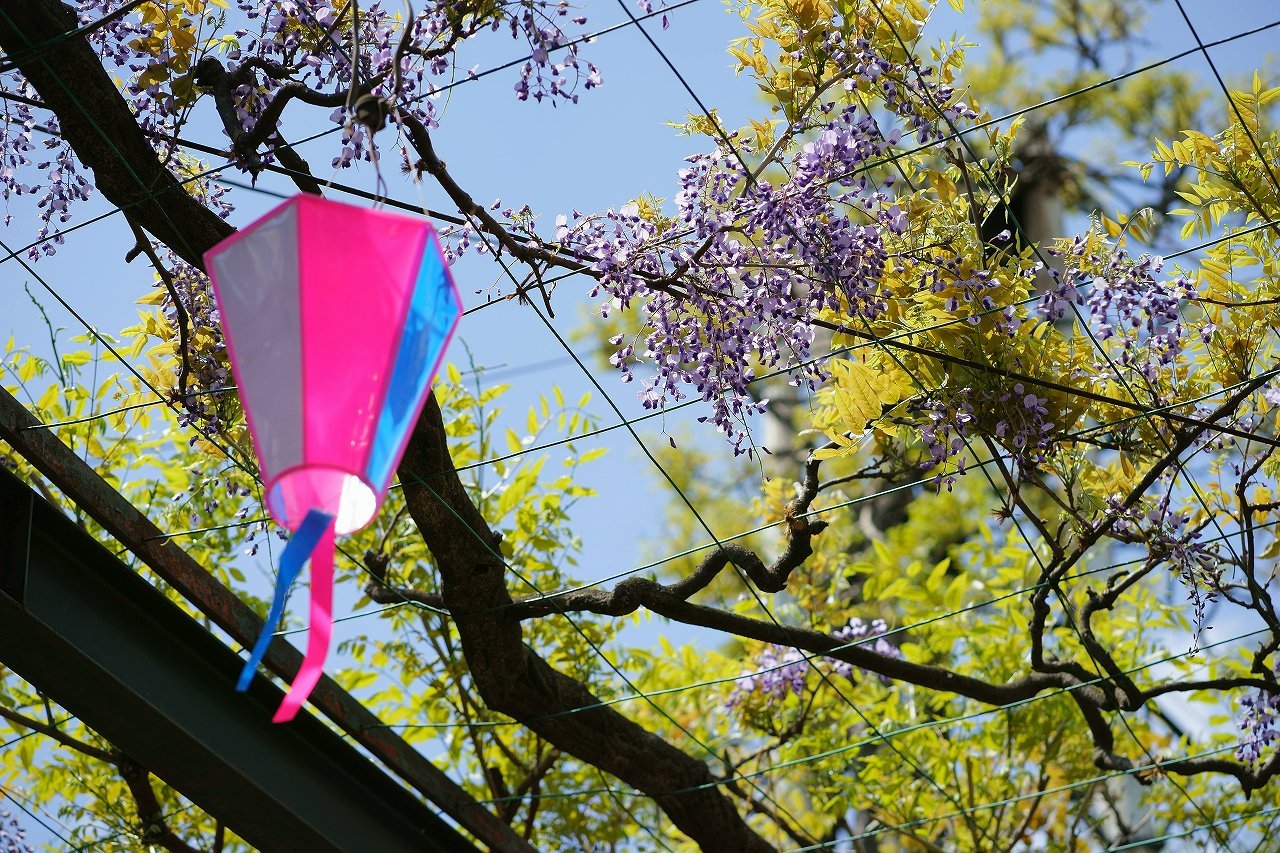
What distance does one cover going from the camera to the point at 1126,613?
427cm

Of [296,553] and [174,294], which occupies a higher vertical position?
[174,294]

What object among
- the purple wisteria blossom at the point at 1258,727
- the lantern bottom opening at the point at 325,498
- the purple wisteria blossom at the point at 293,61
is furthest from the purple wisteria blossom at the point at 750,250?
the purple wisteria blossom at the point at 1258,727

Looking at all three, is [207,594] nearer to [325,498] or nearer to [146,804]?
[146,804]

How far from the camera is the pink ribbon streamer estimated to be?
Answer: 1.41 metres

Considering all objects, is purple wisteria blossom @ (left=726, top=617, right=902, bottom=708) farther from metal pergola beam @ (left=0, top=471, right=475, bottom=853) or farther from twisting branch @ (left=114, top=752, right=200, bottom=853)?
twisting branch @ (left=114, top=752, right=200, bottom=853)

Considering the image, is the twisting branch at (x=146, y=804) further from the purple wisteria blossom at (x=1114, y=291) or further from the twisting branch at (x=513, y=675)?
the purple wisteria blossom at (x=1114, y=291)

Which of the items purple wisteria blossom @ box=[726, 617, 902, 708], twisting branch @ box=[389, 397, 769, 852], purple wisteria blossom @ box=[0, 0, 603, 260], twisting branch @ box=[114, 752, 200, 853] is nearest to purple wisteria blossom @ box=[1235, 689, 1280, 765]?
purple wisteria blossom @ box=[726, 617, 902, 708]

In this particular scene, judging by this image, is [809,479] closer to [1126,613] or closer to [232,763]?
[232,763]

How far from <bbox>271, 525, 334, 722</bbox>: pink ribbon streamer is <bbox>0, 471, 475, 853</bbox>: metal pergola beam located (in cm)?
115

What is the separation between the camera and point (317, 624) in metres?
1.42

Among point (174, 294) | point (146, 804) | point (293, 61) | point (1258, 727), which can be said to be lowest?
point (146, 804)

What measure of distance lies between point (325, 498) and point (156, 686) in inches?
48.7

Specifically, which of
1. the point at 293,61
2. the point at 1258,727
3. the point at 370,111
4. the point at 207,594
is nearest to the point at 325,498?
the point at 370,111

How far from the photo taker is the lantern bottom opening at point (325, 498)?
1433mm
